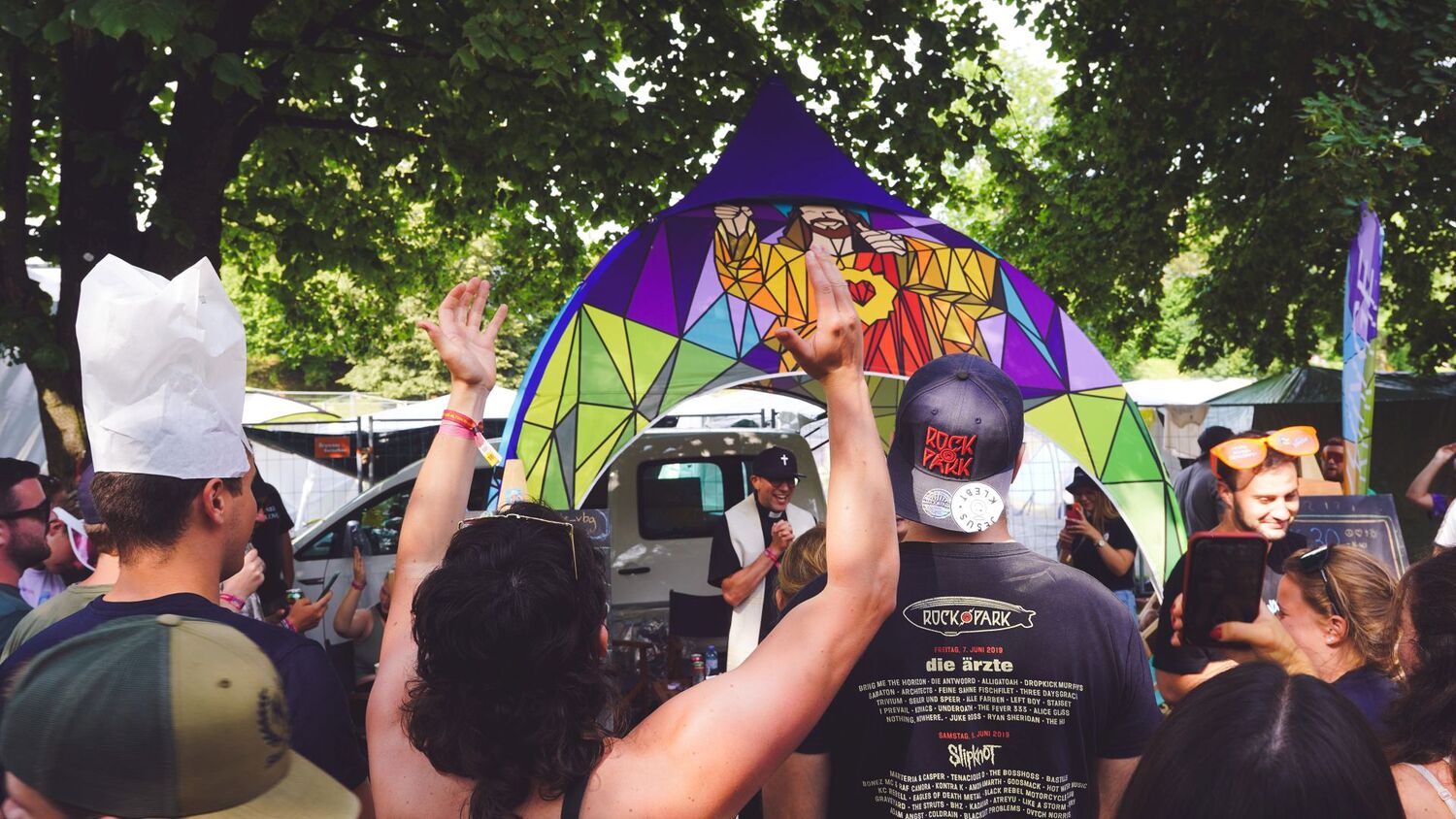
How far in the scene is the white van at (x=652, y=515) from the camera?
25.0 feet

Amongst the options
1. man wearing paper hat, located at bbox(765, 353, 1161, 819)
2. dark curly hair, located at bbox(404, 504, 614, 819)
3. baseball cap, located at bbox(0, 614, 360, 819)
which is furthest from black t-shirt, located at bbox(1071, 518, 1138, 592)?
baseball cap, located at bbox(0, 614, 360, 819)

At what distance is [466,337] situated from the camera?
2.31 meters

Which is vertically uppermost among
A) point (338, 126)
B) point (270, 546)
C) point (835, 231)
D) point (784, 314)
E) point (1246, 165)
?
point (1246, 165)

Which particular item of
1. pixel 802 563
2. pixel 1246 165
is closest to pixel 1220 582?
pixel 802 563

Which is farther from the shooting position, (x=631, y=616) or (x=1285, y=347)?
(x=1285, y=347)

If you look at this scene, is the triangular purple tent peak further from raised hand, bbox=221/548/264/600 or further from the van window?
raised hand, bbox=221/548/264/600

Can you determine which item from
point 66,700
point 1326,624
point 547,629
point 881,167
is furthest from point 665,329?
point 66,700

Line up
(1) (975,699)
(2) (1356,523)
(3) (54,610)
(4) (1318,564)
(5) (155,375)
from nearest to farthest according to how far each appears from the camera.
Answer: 1. (1) (975,699)
2. (5) (155,375)
3. (3) (54,610)
4. (4) (1318,564)
5. (2) (1356,523)

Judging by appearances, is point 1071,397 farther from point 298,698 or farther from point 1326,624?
point 298,698

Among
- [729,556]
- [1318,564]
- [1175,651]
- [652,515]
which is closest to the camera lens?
[1175,651]

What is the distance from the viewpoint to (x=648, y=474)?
25.9 ft

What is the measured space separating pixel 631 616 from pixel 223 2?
14.8ft

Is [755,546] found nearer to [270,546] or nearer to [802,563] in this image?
[802,563]

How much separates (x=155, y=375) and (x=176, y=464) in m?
0.24
